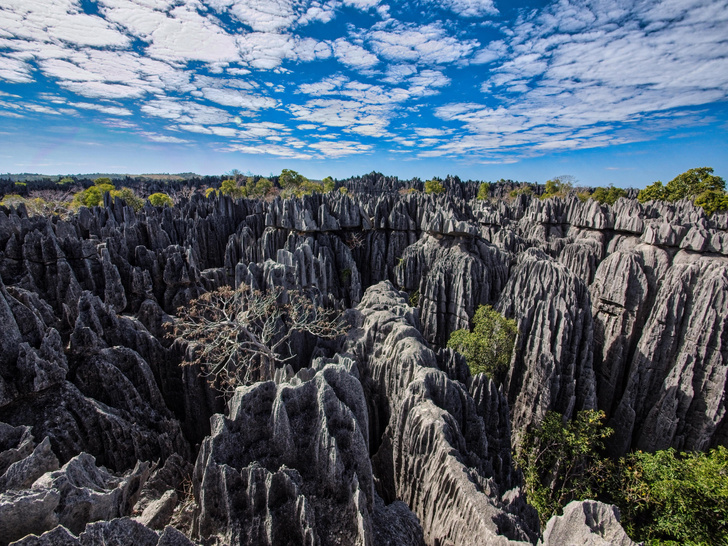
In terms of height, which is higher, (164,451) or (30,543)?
(30,543)

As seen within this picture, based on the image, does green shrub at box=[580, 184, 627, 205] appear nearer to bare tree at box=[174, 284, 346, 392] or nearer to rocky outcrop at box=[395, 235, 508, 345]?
rocky outcrop at box=[395, 235, 508, 345]

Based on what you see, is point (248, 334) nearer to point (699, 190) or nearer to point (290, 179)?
point (699, 190)

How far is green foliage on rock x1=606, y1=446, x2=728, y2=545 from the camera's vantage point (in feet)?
37.1

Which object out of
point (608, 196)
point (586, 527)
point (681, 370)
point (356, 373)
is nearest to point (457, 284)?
point (681, 370)

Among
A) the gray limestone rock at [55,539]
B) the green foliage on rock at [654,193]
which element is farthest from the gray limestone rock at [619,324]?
the green foliage on rock at [654,193]

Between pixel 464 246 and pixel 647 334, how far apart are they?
1450 centimetres

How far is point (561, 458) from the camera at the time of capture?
16422 mm

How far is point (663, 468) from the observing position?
42.1ft

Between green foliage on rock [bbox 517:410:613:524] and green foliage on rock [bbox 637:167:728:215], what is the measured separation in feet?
164

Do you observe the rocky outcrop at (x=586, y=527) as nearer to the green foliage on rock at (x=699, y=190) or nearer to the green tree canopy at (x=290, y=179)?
the green foliage on rock at (x=699, y=190)

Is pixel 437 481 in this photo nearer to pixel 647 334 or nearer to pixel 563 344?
pixel 563 344

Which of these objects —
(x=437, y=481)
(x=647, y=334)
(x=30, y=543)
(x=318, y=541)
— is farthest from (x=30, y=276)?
(x=647, y=334)

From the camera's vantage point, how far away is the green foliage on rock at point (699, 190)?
47281mm

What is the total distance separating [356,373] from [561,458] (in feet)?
41.3
